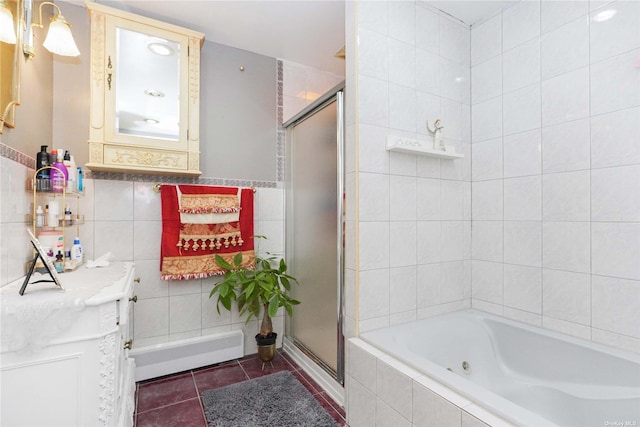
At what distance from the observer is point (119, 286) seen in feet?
3.98

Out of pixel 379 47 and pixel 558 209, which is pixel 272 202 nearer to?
pixel 379 47

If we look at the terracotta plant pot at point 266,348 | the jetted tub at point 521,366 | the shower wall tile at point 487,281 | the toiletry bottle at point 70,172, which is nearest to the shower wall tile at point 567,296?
the jetted tub at point 521,366

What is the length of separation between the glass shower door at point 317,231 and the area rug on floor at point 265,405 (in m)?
0.23

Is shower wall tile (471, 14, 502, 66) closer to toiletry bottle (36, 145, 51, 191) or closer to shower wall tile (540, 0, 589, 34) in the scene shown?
shower wall tile (540, 0, 589, 34)

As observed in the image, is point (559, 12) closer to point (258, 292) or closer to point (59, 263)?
point (258, 292)

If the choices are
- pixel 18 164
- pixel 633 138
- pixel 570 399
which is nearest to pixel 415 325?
pixel 570 399

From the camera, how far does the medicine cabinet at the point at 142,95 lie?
1.83m

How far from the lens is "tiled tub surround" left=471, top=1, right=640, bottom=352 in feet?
4.46

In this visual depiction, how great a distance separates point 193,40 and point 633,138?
2.53m

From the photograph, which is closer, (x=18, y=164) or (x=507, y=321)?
(x=18, y=164)

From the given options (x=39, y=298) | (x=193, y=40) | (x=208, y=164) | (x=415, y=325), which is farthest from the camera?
(x=208, y=164)

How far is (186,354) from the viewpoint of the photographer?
2.18m

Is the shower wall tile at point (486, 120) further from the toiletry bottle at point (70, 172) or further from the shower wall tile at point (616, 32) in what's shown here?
the toiletry bottle at point (70, 172)

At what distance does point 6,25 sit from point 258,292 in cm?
181
